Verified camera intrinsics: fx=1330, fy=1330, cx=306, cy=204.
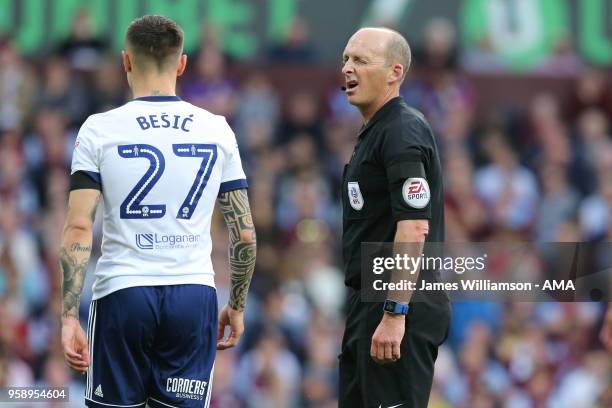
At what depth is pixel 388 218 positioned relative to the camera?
257 inches

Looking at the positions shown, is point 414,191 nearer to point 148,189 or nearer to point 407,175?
point 407,175

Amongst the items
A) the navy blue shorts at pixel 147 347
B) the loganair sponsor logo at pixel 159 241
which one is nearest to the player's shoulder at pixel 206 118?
the loganair sponsor logo at pixel 159 241

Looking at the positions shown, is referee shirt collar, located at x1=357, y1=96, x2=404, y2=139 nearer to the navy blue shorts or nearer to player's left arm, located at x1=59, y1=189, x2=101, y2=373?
the navy blue shorts

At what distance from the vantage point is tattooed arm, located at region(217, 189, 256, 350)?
6.34m

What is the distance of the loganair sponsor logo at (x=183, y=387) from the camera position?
6043 millimetres

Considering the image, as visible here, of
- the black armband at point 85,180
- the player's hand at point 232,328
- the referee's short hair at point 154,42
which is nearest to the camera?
the black armband at point 85,180

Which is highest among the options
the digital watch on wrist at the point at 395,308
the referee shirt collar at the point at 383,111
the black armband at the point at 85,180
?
the referee shirt collar at the point at 383,111

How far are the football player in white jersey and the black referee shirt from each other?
808mm

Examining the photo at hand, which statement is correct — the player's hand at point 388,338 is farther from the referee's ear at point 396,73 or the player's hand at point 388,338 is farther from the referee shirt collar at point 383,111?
the referee's ear at point 396,73

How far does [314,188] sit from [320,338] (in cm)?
278

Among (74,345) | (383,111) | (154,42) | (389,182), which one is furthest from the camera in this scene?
(383,111)

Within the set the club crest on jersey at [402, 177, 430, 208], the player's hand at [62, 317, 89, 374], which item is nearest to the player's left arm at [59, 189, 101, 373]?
the player's hand at [62, 317, 89, 374]

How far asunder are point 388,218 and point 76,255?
5.06 ft

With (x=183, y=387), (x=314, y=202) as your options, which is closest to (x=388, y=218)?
(x=183, y=387)
